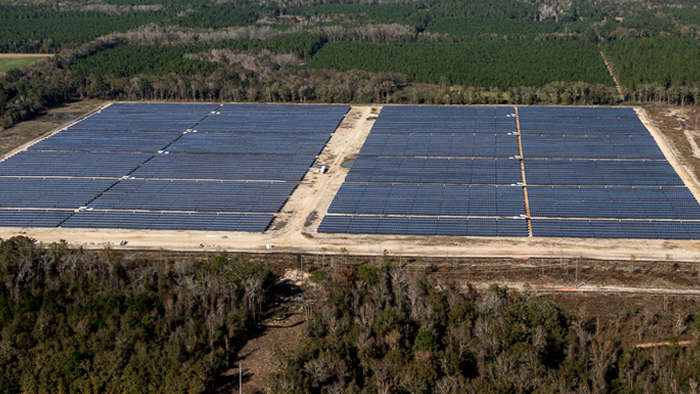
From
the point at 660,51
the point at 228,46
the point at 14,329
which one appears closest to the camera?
the point at 14,329

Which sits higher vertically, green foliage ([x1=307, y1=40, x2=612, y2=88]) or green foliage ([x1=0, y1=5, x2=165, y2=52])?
green foliage ([x1=0, y1=5, x2=165, y2=52])

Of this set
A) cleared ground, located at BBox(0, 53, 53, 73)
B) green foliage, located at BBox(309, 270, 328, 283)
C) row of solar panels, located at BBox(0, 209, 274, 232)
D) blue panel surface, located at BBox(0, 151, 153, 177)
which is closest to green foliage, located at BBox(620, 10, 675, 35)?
blue panel surface, located at BBox(0, 151, 153, 177)

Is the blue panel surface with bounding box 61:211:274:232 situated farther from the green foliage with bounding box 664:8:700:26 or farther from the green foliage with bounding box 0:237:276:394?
the green foliage with bounding box 664:8:700:26

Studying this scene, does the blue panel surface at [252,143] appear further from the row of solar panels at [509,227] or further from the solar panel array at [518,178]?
the row of solar panels at [509,227]

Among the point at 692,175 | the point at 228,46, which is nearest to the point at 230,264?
the point at 692,175

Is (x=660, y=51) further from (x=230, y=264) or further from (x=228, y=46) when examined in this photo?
(x=230, y=264)

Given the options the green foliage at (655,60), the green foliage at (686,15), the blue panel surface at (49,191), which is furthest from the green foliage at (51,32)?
the green foliage at (686,15)
